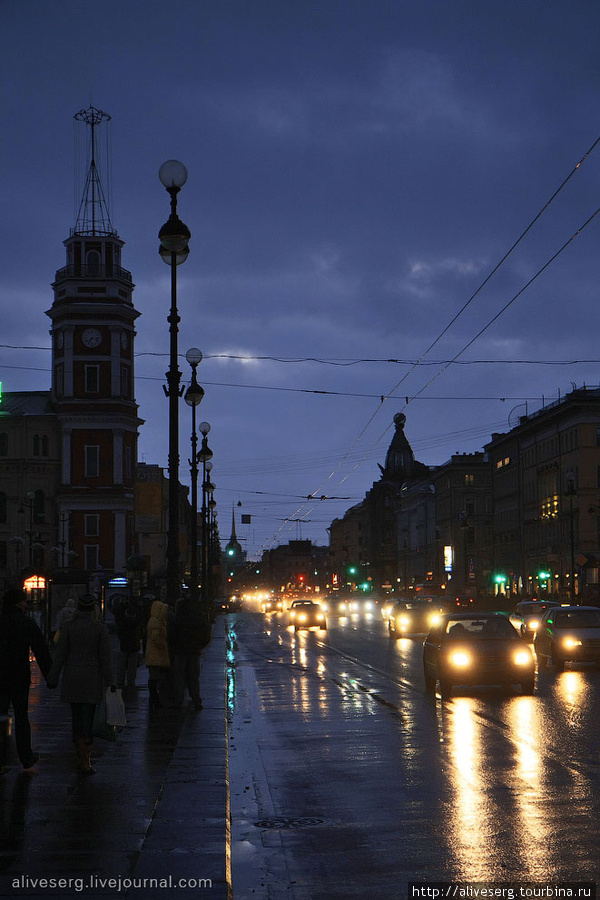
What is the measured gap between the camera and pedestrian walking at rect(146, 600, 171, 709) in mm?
19484

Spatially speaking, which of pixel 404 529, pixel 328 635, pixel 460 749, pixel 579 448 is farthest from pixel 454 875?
pixel 404 529

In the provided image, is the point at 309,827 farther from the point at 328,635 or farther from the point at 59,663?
the point at 328,635

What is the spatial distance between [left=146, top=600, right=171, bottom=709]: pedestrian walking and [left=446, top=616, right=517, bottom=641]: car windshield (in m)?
A: 6.29

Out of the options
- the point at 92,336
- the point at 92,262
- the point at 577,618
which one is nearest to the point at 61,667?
the point at 577,618

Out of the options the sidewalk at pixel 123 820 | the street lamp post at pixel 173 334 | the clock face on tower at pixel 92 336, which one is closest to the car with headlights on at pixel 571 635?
the street lamp post at pixel 173 334

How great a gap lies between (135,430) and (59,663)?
85519mm

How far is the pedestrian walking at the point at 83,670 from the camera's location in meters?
12.4

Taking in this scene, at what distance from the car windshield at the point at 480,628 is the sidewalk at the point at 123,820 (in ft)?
28.8

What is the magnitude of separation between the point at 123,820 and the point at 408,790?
3494 millimetres

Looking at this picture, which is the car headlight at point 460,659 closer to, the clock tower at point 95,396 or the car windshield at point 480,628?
the car windshield at point 480,628

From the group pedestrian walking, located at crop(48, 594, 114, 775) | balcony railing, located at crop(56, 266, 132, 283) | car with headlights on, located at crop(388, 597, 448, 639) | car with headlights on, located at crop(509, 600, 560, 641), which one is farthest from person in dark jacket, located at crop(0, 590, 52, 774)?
balcony railing, located at crop(56, 266, 132, 283)

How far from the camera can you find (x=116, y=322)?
94688mm

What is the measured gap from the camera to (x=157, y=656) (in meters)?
19.5

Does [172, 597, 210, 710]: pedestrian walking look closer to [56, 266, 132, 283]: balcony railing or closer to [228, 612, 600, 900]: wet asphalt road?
[228, 612, 600, 900]: wet asphalt road
